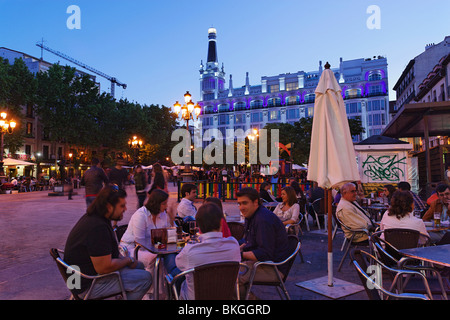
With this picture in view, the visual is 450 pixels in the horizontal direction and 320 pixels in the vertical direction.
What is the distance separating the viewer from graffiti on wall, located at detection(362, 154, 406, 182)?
1421 cm

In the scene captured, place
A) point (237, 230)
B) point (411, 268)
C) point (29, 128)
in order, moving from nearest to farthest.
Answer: point (411, 268)
point (237, 230)
point (29, 128)

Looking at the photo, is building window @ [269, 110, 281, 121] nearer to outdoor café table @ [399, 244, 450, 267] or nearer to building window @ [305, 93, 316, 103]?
building window @ [305, 93, 316, 103]

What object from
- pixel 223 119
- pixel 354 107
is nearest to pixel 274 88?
pixel 223 119

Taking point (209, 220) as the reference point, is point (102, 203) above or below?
above

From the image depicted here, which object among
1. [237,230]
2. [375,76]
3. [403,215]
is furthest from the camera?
[375,76]

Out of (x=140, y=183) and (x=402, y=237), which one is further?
(x=140, y=183)

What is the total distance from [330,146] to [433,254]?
5.68 ft

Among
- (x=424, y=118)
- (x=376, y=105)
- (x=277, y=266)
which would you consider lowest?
(x=277, y=266)

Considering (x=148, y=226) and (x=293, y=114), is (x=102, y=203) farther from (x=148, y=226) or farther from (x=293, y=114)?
(x=293, y=114)

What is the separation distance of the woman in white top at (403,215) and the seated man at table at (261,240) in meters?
1.65

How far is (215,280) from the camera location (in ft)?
8.02

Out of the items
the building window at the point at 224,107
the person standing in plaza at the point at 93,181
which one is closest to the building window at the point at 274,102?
the building window at the point at 224,107

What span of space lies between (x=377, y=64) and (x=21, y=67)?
67929mm
